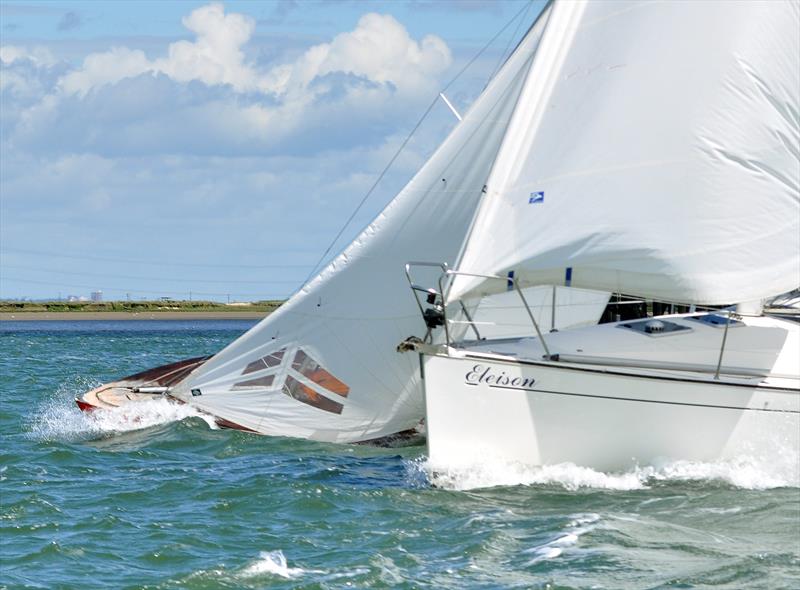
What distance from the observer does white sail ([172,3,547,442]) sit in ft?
61.9

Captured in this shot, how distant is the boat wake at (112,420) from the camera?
21094 mm

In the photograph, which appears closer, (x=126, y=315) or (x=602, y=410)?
(x=602, y=410)

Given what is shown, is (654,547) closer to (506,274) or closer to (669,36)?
(506,274)

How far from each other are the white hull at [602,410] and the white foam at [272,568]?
3.20 metres

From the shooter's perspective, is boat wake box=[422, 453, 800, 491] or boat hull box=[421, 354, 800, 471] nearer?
boat hull box=[421, 354, 800, 471]

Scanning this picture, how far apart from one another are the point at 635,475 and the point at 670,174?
11.1 ft

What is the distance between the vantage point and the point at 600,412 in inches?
608

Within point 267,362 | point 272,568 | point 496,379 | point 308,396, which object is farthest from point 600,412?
point 267,362

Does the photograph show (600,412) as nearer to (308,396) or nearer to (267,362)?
(308,396)

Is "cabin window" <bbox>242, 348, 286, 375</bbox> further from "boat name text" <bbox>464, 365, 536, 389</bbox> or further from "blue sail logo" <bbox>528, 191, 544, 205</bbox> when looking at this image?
"blue sail logo" <bbox>528, 191, 544, 205</bbox>

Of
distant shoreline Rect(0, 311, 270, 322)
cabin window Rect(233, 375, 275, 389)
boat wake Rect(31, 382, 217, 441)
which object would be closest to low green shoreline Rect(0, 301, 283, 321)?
distant shoreline Rect(0, 311, 270, 322)

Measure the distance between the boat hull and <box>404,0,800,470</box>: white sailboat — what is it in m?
0.02

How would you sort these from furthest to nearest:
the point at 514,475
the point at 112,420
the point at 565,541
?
the point at 112,420 < the point at 514,475 < the point at 565,541

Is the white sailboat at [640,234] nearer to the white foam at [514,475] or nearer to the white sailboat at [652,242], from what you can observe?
the white sailboat at [652,242]
